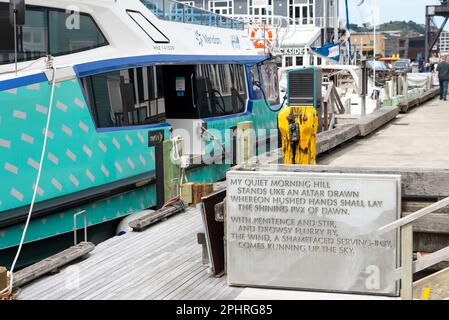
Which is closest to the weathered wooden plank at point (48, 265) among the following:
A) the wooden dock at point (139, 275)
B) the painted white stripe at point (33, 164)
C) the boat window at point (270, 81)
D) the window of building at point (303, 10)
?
the wooden dock at point (139, 275)

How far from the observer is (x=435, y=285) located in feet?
16.9

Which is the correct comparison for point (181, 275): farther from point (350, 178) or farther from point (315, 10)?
point (315, 10)

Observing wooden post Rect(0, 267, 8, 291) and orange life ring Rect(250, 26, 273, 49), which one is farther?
orange life ring Rect(250, 26, 273, 49)

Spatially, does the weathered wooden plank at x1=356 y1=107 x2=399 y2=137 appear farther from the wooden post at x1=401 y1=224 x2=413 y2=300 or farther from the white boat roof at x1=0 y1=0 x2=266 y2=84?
the wooden post at x1=401 y1=224 x2=413 y2=300

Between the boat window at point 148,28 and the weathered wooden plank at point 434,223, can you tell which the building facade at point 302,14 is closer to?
the boat window at point 148,28

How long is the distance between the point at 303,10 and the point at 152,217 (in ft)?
105

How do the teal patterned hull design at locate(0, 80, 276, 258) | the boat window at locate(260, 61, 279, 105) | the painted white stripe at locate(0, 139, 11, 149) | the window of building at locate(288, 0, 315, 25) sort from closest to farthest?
1. the painted white stripe at locate(0, 139, 11, 149)
2. the teal patterned hull design at locate(0, 80, 276, 258)
3. the boat window at locate(260, 61, 279, 105)
4. the window of building at locate(288, 0, 315, 25)

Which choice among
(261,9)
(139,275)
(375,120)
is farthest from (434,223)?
(261,9)

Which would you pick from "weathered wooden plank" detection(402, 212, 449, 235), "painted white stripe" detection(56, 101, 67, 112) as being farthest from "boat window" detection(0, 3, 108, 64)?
"weathered wooden plank" detection(402, 212, 449, 235)

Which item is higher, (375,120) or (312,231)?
(375,120)

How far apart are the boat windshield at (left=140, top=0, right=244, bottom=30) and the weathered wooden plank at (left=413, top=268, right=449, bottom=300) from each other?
730 cm

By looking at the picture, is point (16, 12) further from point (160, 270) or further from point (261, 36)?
point (261, 36)

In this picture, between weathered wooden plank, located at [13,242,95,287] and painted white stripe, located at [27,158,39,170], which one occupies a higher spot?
painted white stripe, located at [27,158,39,170]

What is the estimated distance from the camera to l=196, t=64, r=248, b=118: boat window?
12008 mm
